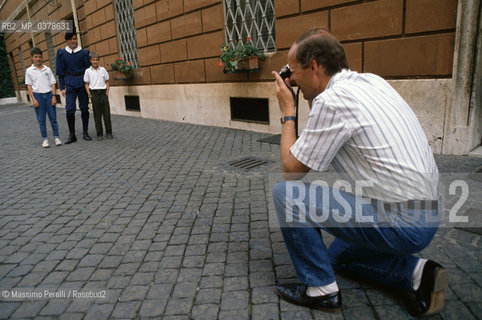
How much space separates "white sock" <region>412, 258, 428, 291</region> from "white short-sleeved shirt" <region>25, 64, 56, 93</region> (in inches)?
298

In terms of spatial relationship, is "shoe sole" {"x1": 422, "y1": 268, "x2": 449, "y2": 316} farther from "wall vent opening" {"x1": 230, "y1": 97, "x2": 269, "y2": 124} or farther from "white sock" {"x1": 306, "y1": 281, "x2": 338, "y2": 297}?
"wall vent opening" {"x1": 230, "y1": 97, "x2": 269, "y2": 124}

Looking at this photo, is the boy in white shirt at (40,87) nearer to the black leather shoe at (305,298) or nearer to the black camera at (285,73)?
the black camera at (285,73)

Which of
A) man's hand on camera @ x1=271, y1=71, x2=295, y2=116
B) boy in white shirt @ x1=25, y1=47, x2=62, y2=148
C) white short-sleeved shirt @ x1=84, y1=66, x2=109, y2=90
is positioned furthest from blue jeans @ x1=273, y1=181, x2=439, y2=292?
white short-sleeved shirt @ x1=84, y1=66, x2=109, y2=90

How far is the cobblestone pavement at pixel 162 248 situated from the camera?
2.29 metres

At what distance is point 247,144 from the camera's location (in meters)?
6.80

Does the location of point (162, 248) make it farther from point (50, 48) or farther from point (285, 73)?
point (50, 48)

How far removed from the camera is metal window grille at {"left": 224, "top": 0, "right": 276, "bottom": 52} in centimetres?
738

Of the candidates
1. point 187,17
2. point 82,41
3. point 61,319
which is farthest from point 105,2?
point 61,319

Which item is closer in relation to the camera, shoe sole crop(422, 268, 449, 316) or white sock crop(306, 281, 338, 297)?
Answer: shoe sole crop(422, 268, 449, 316)

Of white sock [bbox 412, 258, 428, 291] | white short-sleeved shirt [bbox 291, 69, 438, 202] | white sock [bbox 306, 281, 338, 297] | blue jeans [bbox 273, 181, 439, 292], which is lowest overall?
white sock [bbox 306, 281, 338, 297]

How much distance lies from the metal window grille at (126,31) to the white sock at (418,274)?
1153cm

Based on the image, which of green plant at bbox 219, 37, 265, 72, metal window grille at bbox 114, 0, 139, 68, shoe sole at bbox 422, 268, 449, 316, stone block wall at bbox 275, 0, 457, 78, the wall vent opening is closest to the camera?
shoe sole at bbox 422, 268, 449, 316

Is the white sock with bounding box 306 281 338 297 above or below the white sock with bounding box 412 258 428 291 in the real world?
below

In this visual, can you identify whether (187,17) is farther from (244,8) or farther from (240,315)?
(240,315)
